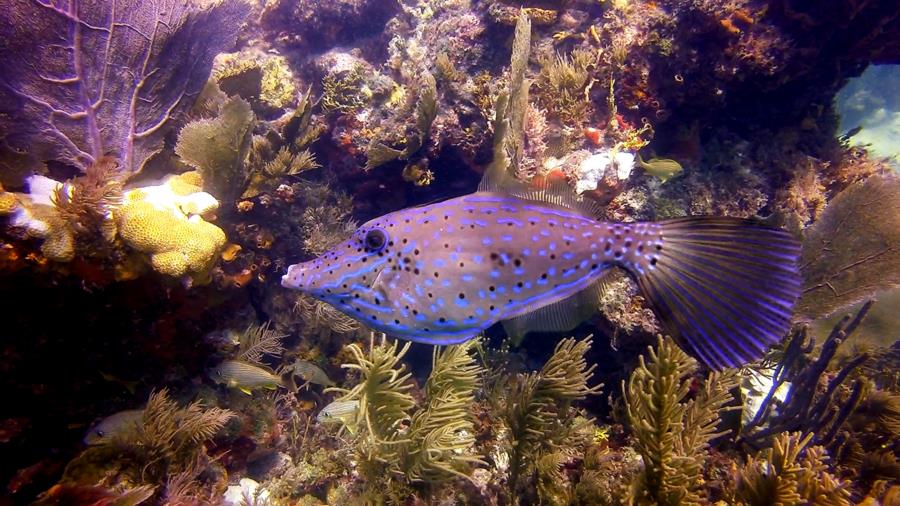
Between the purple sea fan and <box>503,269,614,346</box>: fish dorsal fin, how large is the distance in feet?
17.5

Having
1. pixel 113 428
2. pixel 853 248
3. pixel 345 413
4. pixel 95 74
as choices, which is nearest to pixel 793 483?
pixel 345 413

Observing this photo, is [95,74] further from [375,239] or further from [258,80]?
[375,239]

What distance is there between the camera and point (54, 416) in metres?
4.36

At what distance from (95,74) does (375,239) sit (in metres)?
4.60

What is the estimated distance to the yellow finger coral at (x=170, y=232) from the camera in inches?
169

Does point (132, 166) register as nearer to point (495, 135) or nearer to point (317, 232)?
point (317, 232)

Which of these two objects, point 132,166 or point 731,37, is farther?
point 731,37

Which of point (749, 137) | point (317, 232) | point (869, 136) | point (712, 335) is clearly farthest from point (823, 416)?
point (869, 136)

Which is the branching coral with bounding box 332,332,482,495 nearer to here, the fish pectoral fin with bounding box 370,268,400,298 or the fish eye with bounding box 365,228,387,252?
the fish pectoral fin with bounding box 370,268,400,298

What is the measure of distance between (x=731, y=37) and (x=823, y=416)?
196 inches

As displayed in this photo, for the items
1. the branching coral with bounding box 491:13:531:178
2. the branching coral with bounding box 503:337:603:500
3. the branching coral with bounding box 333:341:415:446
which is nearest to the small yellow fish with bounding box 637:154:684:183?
the branching coral with bounding box 491:13:531:178

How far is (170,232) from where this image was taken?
442 cm

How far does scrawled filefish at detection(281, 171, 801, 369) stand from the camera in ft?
7.76

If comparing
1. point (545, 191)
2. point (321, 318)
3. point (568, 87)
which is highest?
point (568, 87)
